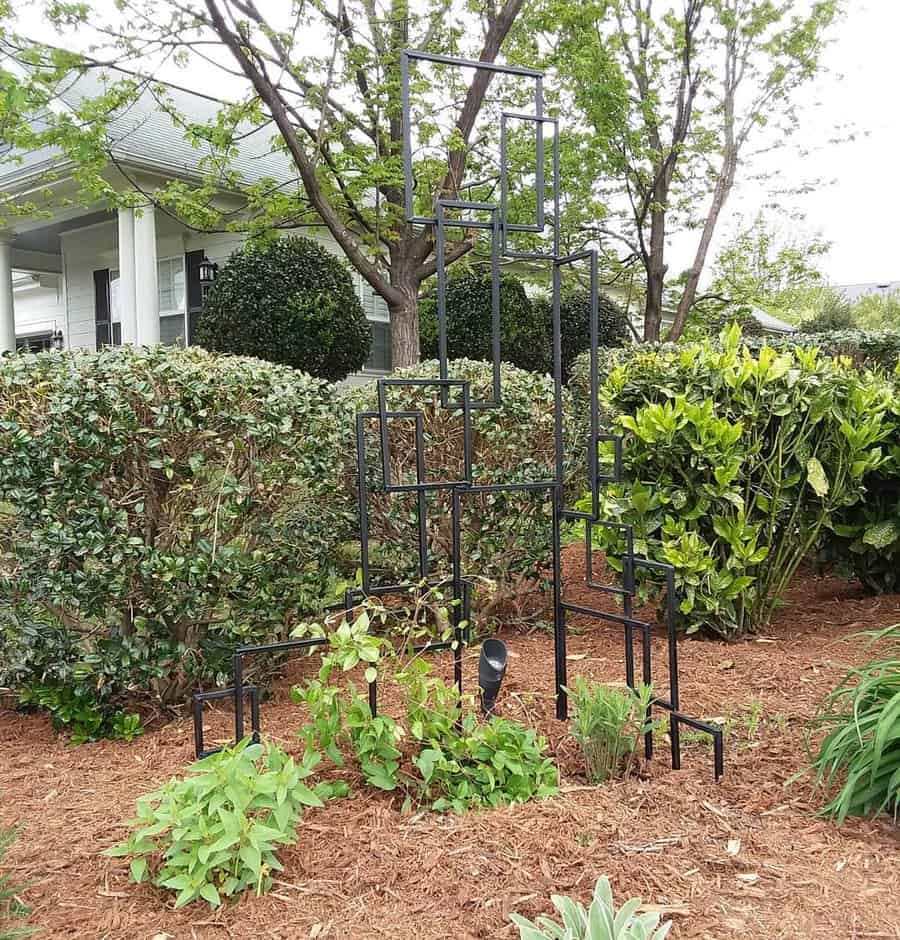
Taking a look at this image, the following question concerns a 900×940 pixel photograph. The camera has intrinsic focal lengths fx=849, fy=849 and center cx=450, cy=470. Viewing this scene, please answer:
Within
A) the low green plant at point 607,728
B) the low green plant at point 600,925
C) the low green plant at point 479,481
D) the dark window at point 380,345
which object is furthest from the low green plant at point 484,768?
the dark window at point 380,345

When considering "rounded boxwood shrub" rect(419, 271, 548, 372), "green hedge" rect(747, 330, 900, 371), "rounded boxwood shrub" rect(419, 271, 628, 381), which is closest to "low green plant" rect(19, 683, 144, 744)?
"green hedge" rect(747, 330, 900, 371)

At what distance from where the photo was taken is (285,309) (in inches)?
367

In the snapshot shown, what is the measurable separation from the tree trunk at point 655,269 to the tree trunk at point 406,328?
Result: 15.5 ft

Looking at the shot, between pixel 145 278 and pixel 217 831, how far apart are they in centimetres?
944

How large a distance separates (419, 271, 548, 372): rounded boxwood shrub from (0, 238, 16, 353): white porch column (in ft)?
20.3

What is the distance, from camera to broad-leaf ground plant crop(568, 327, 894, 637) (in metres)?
4.08

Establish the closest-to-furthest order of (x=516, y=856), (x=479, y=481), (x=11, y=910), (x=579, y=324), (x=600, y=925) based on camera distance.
→ (x=600, y=925), (x=11, y=910), (x=516, y=856), (x=479, y=481), (x=579, y=324)

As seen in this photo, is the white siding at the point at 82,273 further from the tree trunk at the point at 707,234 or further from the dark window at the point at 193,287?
the tree trunk at the point at 707,234

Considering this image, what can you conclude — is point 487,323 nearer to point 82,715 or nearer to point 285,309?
point 285,309

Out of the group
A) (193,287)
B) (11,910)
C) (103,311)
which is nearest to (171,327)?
(193,287)

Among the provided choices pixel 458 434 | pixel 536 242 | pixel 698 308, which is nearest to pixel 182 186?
pixel 536 242

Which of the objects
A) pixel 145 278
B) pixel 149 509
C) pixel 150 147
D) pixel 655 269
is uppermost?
pixel 150 147

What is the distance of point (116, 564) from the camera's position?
320 cm

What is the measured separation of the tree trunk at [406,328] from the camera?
8.86 metres
